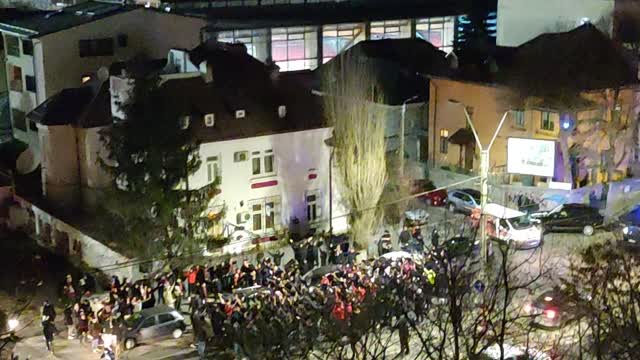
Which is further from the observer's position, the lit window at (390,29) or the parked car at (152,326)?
the lit window at (390,29)

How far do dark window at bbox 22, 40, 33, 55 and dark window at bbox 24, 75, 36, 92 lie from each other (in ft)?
3.44

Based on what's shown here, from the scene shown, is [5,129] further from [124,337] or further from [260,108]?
[124,337]

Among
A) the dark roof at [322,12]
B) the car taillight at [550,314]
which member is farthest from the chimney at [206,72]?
the car taillight at [550,314]

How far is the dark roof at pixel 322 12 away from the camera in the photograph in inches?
2038

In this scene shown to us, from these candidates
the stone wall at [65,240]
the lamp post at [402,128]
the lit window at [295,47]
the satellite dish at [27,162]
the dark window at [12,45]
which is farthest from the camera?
the lit window at [295,47]

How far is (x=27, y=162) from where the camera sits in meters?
41.4

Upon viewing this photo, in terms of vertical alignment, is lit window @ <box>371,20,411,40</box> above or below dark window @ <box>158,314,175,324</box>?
above

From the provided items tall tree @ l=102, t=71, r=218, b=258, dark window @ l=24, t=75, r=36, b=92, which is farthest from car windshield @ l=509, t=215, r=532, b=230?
dark window @ l=24, t=75, r=36, b=92

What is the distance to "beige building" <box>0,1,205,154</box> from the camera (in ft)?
132

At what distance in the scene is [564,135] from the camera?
38031 millimetres

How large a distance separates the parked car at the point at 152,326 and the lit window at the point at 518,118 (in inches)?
772

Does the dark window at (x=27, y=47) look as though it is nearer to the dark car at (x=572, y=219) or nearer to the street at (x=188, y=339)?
the street at (x=188, y=339)

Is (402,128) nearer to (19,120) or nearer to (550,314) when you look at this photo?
(19,120)

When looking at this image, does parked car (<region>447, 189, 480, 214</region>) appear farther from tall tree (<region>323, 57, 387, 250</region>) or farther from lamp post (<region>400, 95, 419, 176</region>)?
tall tree (<region>323, 57, 387, 250</region>)
